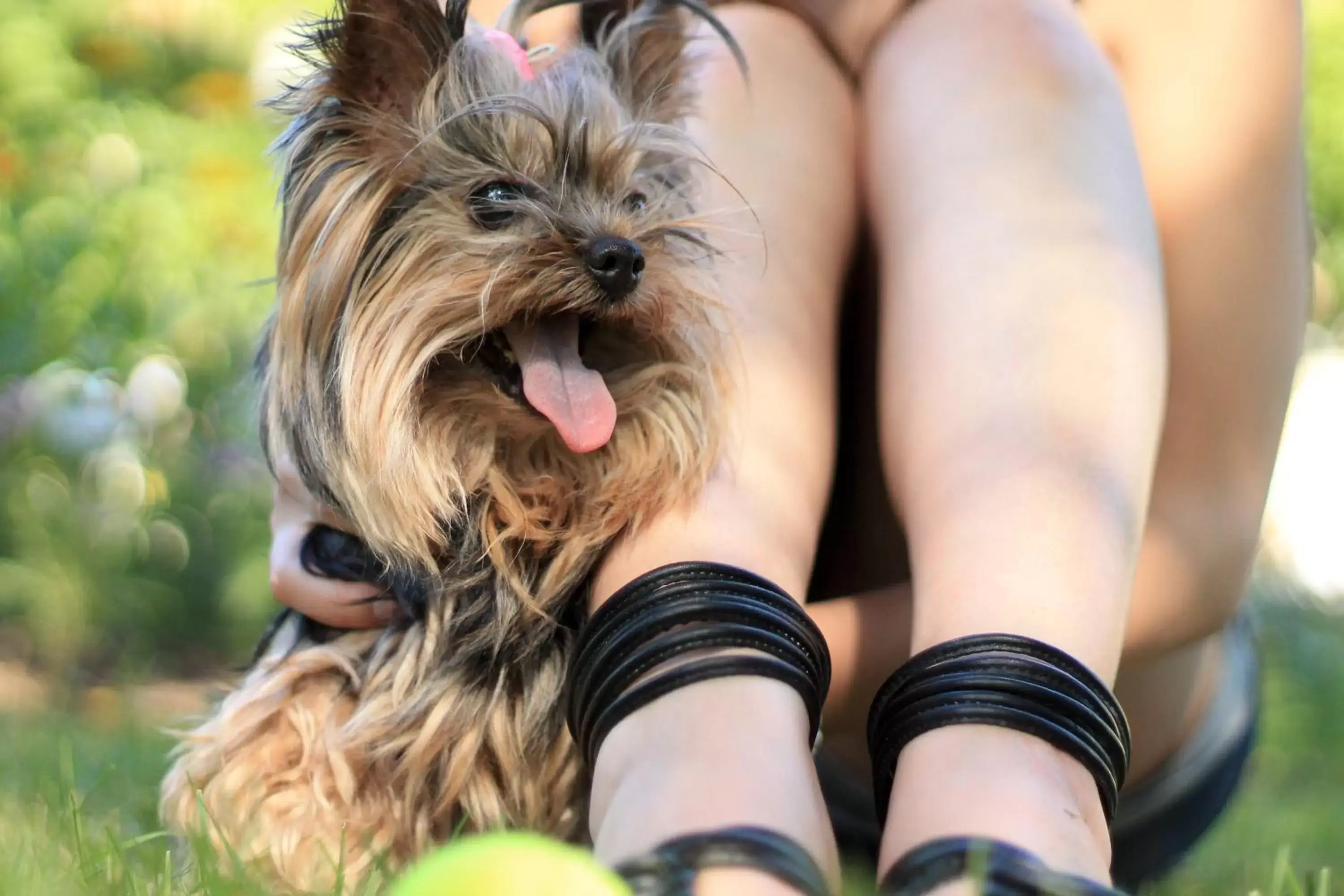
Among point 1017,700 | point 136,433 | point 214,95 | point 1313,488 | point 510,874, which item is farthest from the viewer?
point 1313,488

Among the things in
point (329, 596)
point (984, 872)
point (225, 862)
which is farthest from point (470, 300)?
point (984, 872)

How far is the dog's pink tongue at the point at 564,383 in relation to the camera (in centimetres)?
171

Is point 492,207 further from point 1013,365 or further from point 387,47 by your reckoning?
point 1013,365

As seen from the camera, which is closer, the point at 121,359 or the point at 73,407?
the point at 73,407

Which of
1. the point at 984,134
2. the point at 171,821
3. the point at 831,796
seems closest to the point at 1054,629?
the point at 984,134

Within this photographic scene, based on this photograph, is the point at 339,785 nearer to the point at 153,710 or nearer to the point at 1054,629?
the point at 1054,629

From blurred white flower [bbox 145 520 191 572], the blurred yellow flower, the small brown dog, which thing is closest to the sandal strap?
the small brown dog

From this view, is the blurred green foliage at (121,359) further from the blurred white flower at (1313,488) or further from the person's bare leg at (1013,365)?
the blurred white flower at (1313,488)

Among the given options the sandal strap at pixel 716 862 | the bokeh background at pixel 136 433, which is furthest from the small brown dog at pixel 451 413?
the bokeh background at pixel 136 433

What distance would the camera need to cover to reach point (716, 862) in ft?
3.74

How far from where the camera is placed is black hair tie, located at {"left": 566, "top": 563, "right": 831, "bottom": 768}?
1.36 metres

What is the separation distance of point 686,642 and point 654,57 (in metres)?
0.91

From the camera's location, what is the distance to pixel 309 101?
1739mm

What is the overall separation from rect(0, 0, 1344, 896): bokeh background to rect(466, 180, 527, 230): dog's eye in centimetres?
133
